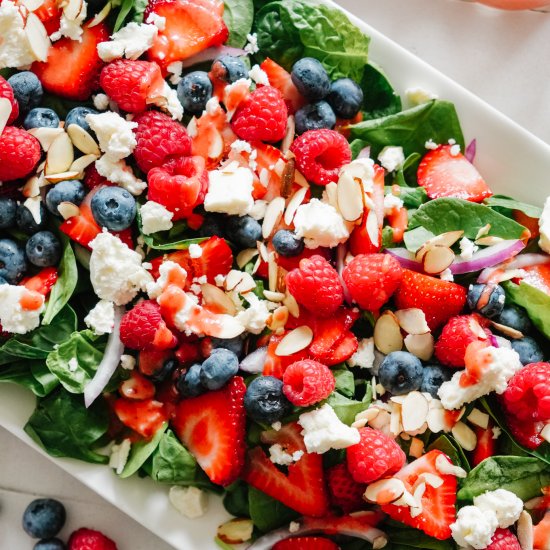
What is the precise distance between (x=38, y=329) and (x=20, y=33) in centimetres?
69

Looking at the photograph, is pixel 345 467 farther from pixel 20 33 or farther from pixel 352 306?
pixel 20 33

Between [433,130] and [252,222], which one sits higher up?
[433,130]

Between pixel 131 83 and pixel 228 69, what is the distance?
233mm

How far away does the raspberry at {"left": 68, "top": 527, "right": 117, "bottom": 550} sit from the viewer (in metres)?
2.21

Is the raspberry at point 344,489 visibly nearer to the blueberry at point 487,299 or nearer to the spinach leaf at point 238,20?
the blueberry at point 487,299

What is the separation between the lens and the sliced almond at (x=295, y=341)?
1.88 m

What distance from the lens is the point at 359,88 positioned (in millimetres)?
2062

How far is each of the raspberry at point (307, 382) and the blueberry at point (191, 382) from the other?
7.8 inches

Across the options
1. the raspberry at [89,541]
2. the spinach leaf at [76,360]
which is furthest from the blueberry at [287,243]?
the raspberry at [89,541]

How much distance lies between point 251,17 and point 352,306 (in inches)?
30.2

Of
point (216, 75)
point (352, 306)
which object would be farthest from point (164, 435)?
point (216, 75)

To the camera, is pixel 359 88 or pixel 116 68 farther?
pixel 359 88

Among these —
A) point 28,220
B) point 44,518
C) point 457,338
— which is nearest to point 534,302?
point 457,338

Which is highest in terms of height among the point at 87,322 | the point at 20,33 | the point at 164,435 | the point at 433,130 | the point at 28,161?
the point at 433,130
